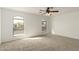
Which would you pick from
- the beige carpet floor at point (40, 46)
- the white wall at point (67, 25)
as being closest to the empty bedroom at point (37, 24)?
the white wall at point (67, 25)

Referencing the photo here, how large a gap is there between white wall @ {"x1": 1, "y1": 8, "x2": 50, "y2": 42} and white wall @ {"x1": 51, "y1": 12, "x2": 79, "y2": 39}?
3.56 feet

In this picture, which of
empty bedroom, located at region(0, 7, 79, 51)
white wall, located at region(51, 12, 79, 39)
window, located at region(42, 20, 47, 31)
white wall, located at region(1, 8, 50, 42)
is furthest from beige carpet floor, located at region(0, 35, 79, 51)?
window, located at region(42, 20, 47, 31)

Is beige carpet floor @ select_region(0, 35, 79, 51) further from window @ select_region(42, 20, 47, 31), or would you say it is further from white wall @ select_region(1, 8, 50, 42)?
window @ select_region(42, 20, 47, 31)

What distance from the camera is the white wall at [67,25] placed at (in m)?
5.75

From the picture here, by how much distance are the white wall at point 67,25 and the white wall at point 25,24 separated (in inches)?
42.7

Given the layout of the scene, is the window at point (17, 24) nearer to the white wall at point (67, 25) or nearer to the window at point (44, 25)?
the window at point (44, 25)

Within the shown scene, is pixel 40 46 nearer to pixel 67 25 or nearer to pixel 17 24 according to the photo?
pixel 17 24

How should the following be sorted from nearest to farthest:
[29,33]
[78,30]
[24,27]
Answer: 1. [78,30]
2. [24,27]
3. [29,33]
